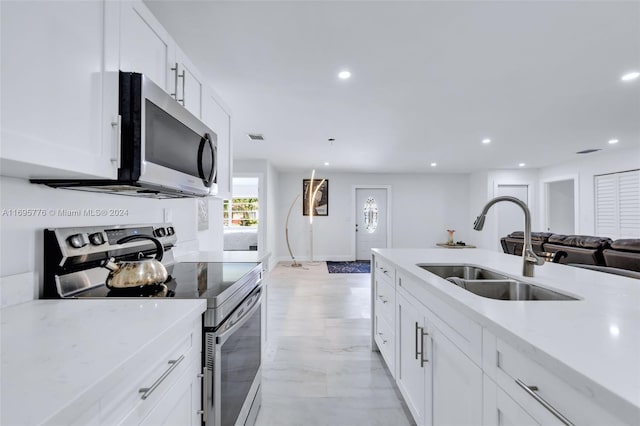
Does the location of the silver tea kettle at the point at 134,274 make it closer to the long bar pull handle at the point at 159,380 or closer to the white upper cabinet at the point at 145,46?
the long bar pull handle at the point at 159,380

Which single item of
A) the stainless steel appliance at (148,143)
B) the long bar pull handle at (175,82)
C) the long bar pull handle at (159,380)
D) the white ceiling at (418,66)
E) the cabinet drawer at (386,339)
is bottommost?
the cabinet drawer at (386,339)

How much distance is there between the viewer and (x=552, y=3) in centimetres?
164

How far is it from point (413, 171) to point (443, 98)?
4.91 metres

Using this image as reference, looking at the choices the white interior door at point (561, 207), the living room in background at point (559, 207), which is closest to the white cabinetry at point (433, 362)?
the living room in background at point (559, 207)

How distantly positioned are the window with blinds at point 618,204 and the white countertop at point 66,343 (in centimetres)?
724

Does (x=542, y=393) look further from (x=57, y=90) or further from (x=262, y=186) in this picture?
(x=262, y=186)

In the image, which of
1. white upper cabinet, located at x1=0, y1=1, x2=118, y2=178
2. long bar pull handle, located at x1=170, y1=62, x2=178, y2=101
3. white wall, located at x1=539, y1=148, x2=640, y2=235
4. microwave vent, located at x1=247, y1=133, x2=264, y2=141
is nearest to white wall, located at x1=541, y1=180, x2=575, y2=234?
white wall, located at x1=539, y1=148, x2=640, y2=235

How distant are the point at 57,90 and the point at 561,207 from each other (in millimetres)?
9465

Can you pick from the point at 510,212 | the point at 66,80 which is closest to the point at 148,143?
the point at 66,80

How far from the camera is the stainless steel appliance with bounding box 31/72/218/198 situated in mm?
1081

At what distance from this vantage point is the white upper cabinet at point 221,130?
2027 millimetres

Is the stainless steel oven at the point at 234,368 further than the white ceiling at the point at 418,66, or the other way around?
the white ceiling at the point at 418,66

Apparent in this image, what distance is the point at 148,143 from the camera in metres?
1.14

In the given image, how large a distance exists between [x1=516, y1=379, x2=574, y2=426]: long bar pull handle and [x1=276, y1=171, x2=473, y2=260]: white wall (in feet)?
22.8
